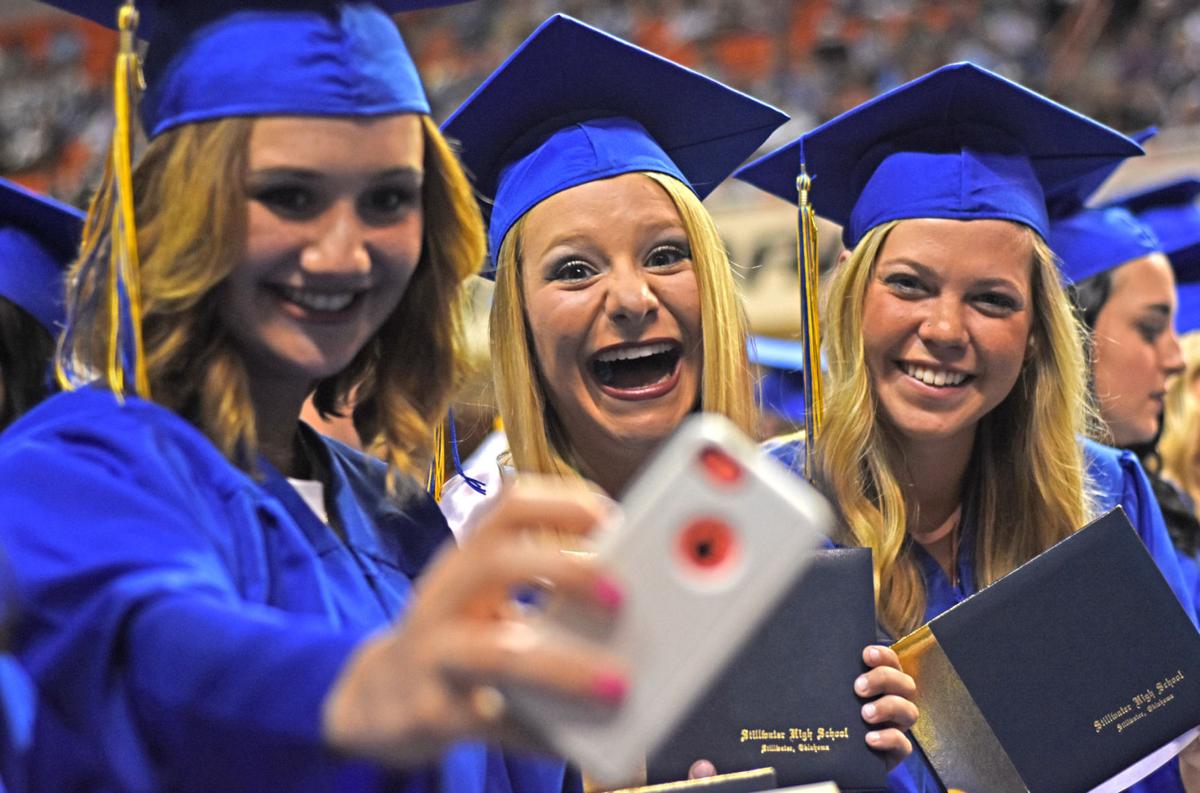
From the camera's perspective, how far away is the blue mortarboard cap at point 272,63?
51.9 inches

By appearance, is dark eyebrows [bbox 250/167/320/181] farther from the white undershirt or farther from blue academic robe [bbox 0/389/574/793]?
the white undershirt

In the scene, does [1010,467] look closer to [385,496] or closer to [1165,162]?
[385,496]

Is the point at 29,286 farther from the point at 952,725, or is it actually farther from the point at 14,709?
the point at 952,725

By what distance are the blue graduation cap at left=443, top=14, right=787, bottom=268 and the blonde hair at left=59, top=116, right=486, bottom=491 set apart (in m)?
0.77

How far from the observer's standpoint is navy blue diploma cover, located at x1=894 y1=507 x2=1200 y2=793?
2.09 m

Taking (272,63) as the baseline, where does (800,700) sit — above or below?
below

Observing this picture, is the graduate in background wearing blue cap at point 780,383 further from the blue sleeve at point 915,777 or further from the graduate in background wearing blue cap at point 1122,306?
the blue sleeve at point 915,777

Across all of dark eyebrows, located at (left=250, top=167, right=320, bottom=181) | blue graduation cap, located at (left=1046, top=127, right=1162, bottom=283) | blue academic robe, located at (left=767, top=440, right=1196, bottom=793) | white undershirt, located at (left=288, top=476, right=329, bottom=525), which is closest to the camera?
dark eyebrows, located at (left=250, top=167, right=320, bottom=181)

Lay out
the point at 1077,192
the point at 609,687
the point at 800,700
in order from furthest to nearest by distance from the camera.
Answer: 1. the point at 1077,192
2. the point at 800,700
3. the point at 609,687

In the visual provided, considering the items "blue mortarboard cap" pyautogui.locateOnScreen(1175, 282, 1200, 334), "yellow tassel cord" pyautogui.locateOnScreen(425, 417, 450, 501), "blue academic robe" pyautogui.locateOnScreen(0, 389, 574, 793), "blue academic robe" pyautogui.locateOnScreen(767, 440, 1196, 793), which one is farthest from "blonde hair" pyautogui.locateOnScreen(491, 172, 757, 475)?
"blue mortarboard cap" pyautogui.locateOnScreen(1175, 282, 1200, 334)

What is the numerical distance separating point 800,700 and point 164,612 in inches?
41.8

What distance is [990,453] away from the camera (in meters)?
2.57

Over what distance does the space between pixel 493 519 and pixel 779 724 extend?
3.48ft

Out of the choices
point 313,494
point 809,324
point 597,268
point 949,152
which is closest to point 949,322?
point 809,324
